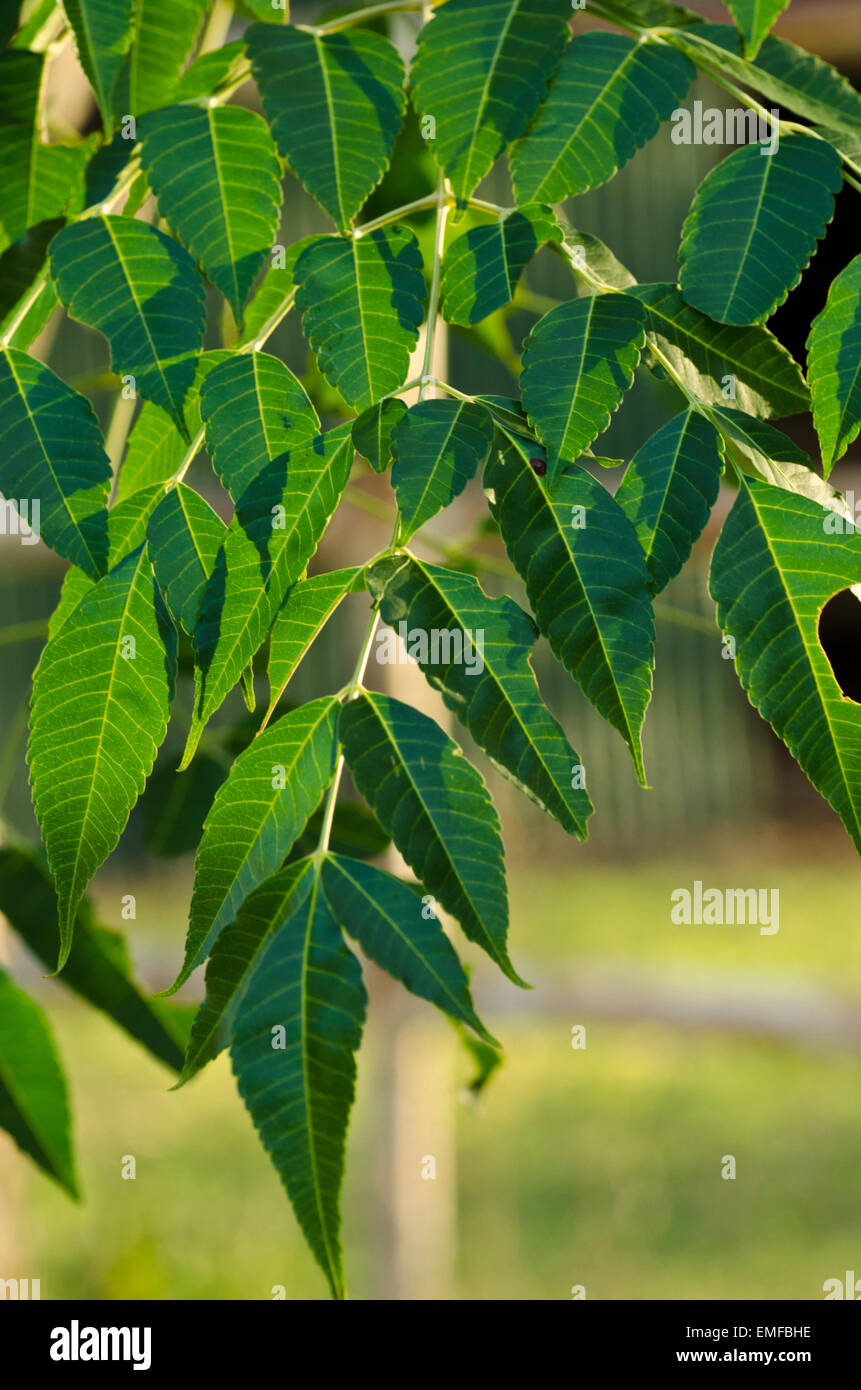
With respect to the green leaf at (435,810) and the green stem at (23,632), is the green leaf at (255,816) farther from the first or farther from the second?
the green stem at (23,632)

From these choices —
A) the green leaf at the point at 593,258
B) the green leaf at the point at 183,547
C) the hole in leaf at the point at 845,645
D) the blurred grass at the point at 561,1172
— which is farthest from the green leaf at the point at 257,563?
the hole in leaf at the point at 845,645

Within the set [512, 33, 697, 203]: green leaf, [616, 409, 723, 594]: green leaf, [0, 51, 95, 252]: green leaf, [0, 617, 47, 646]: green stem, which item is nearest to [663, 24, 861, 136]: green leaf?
[512, 33, 697, 203]: green leaf

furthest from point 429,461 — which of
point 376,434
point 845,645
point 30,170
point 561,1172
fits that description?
point 845,645

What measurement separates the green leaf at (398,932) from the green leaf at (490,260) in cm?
17

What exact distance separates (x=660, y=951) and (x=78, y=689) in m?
2.43

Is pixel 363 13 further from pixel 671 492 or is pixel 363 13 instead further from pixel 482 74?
pixel 671 492

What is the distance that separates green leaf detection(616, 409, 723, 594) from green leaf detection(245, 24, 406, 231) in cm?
12

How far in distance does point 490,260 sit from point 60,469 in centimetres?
14

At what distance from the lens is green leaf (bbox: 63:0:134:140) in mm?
391

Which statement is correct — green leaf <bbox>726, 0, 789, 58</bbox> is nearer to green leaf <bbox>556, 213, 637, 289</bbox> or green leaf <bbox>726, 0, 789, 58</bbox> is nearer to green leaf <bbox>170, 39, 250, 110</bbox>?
green leaf <bbox>556, 213, 637, 289</bbox>

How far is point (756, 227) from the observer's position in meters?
0.35
